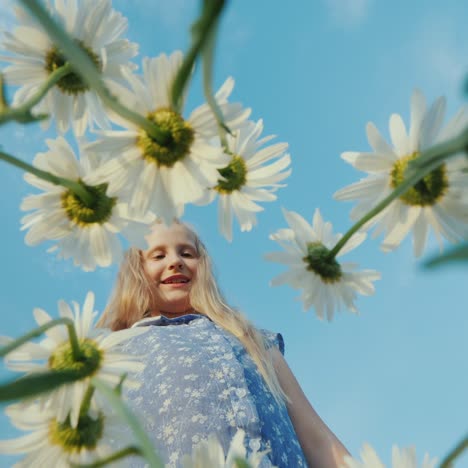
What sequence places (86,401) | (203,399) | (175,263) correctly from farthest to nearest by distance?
(175,263) < (203,399) < (86,401)

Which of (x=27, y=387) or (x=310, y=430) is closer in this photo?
(x=27, y=387)

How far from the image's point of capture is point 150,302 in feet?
5.69

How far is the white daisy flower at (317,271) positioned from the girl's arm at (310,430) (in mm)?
1239

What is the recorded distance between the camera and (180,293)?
1671mm

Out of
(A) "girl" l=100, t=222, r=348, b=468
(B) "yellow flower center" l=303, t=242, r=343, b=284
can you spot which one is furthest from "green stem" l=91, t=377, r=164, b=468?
(A) "girl" l=100, t=222, r=348, b=468

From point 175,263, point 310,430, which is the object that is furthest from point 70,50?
point 175,263

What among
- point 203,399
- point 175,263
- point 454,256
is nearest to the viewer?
point 454,256

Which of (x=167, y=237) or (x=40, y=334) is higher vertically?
(x=167, y=237)

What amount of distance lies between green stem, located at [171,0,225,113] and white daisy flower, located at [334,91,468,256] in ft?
0.28

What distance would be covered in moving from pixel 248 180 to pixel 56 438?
0.13 m

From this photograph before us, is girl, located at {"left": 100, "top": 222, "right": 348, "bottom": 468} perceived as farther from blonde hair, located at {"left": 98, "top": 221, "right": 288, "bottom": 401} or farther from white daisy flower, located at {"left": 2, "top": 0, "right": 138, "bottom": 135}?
white daisy flower, located at {"left": 2, "top": 0, "right": 138, "bottom": 135}

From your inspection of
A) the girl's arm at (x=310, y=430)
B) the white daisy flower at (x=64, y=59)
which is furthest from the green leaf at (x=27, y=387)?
the girl's arm at (x=310, y=430)

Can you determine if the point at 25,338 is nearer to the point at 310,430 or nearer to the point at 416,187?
the point at 416,187

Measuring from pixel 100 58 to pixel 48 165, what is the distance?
1.7 inches
